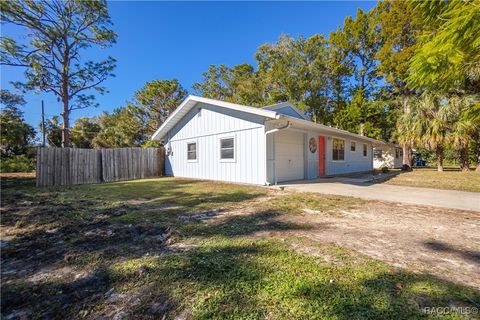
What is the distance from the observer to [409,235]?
10.6 ft

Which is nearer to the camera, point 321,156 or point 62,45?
point 321,156

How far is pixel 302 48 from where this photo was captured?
2391 centimetres

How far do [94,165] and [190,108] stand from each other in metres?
5.47

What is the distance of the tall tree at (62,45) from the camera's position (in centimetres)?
1358

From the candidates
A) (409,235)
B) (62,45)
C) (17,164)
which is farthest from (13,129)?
(409,235)

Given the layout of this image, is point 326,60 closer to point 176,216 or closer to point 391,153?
point 391,153

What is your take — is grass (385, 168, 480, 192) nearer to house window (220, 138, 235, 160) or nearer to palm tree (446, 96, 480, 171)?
palm tree (446, 96, 480, 171)

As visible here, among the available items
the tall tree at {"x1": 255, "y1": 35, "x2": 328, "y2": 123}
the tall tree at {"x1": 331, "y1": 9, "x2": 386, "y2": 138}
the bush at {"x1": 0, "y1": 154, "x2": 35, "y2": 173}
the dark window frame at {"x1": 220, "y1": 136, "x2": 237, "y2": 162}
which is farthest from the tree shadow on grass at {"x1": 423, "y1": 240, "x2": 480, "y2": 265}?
the bush at {"x1": 0, "y1": 154, "x2": 35, "y2": 173}

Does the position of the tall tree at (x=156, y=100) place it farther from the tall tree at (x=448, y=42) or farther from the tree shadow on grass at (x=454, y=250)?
the tree shadow on grass at (x=454, y=250)

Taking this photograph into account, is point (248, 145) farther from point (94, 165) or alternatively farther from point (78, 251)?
point (94, 165)

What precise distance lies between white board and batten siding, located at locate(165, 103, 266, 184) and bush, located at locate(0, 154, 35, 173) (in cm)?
Answer: 1203

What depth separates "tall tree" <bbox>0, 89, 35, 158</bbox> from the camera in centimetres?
1418

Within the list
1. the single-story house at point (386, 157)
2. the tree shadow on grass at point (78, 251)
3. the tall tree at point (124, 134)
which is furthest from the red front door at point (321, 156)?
the tall tree at point (124, 134)

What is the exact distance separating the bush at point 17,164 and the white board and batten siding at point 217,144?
12035 mm
